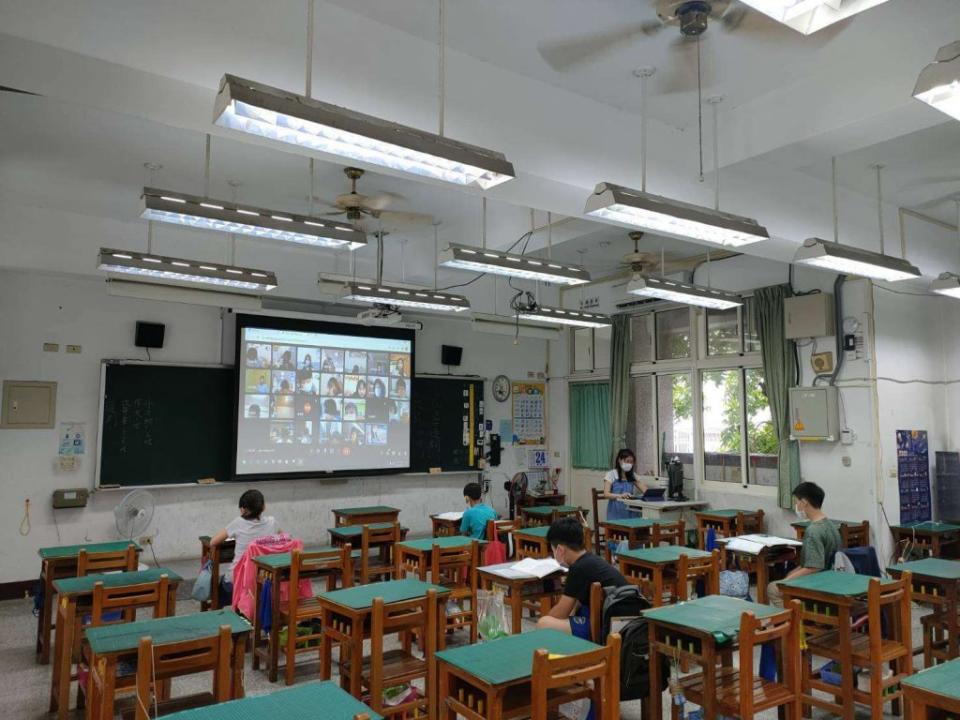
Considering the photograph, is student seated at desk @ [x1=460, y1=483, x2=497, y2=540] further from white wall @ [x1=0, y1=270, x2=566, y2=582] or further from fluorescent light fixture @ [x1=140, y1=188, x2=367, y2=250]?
white wall @ [x1=0, y1=270, x2=566, y2=582]

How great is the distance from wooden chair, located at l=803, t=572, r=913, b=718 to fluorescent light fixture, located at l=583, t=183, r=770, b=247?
2006 mm

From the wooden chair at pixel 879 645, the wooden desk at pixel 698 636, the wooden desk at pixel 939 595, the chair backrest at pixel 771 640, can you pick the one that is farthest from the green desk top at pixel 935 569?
the wooden desk at pixel 698 636

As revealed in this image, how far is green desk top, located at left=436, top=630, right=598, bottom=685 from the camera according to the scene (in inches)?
94.7

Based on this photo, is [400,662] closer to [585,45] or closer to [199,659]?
[199,659]

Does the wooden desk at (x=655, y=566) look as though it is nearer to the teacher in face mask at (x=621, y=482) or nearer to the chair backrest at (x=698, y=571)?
the chair backrest at (x=698, y=571)

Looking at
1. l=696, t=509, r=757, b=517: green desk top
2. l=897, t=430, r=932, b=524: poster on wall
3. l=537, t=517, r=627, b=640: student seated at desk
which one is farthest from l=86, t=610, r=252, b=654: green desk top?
l=897, t=430, r=932, b=524: poster on wall

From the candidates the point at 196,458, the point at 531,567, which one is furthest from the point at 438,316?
the point at 531,567

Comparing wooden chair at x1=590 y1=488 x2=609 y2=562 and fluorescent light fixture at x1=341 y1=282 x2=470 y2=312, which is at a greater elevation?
fluorescent light fixture at x1=341 y1=282 x2=470 y2=312

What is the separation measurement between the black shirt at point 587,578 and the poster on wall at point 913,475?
483cm

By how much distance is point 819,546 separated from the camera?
4.30m

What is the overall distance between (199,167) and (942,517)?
804 centimetres

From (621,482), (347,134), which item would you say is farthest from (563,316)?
(347,134)

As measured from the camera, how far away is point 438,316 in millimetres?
9430

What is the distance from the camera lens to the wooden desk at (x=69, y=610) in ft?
11.8
